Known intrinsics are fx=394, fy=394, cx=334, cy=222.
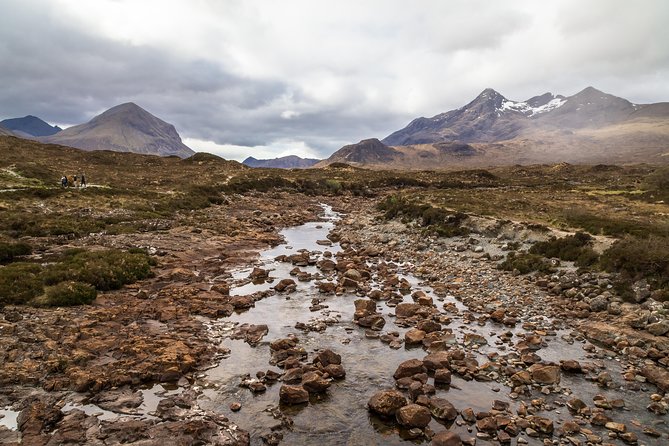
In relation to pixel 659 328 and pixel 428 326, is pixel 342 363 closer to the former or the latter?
pixel 428 326

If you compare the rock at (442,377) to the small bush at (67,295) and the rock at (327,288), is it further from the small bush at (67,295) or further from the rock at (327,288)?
the small bush at (67,295)

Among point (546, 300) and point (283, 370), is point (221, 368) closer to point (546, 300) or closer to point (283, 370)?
point (283, 370)

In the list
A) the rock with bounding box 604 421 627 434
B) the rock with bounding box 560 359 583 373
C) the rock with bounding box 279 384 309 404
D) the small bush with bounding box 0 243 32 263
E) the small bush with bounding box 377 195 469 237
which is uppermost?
the small bush with bounding box 0 243 32 263

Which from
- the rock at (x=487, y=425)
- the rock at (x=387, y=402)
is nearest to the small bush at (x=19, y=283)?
the rock at (x=387, y=402)

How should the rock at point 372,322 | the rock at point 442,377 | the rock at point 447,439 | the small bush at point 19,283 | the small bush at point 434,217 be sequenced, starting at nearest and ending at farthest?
the rock at point 447,439 < the rock at point 442,377 < the small bush at point 19,283 < the rock at point 372,322 < the small bush at point 434,217

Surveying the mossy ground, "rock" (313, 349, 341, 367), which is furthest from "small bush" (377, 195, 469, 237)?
"rock" (313, 349, 341, 367)

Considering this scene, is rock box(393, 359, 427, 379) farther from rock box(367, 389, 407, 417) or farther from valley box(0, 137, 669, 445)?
rock box(367, 389, 407, 417)

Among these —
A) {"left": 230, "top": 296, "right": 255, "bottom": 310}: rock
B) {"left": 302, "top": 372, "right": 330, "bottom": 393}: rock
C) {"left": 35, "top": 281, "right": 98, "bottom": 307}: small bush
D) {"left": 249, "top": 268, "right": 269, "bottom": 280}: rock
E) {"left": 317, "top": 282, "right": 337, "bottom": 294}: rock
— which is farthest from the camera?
{"left": 249, "top": 268, "right": 269, "bottom": 280}: rock

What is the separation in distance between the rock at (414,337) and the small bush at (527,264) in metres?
12.9

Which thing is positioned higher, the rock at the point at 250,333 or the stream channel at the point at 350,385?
the rock at the point at 250,333

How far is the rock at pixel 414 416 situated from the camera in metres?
11.9

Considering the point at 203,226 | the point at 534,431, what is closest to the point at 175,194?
the point at 203,226

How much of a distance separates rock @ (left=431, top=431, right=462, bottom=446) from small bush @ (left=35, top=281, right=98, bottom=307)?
1773cm

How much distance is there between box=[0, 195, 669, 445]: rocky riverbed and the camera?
37.9 ft
